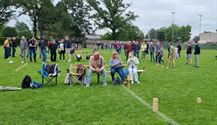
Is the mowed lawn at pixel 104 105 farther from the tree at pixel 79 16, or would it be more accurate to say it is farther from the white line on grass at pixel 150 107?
the tree at pixel 79 16

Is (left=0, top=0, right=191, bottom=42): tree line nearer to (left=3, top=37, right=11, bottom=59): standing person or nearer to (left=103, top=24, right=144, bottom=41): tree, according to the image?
(left=103, top=24, right=144, bottom=41): tree

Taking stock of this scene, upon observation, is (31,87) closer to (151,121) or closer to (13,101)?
(13,101)

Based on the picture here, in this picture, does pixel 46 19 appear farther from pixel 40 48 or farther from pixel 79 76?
pixel 79 76

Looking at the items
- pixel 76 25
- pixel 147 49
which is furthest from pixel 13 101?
pixel 76 25

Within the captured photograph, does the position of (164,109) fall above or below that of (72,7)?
below

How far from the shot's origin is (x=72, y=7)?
106750 mm

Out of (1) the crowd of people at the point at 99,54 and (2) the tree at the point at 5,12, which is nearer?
(1) the crowd of people at the point at 99,54

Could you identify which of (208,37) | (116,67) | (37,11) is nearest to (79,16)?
(37,11)

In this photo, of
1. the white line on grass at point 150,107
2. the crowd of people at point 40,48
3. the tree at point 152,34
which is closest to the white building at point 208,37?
the tree at point 152,34

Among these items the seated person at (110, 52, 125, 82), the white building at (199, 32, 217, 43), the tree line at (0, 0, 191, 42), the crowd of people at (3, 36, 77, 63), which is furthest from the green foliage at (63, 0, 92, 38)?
the seated person at (110, 52, 125, 82)

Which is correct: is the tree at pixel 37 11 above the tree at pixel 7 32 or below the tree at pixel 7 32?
above

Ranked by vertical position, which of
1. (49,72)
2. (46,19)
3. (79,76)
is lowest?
(79,76)

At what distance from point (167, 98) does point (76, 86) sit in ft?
14.2

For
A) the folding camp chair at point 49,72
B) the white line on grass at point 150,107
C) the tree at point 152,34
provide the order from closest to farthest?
the white line on grass at point 150,107
the folding camp chair at point 49,72
the tree at point 152,34
